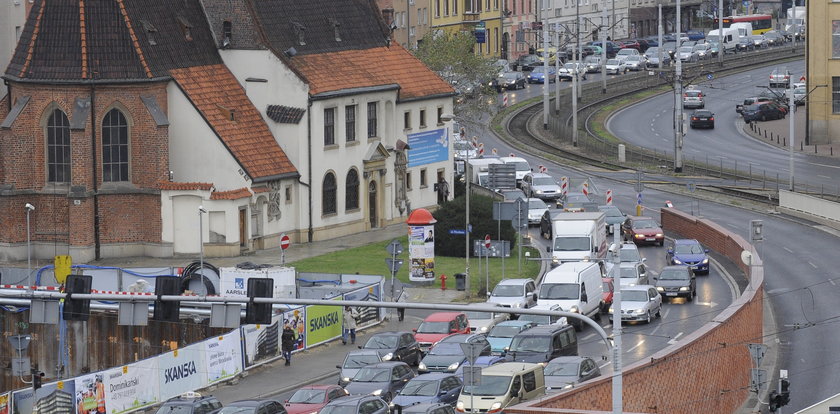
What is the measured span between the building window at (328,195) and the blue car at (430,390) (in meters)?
38.1

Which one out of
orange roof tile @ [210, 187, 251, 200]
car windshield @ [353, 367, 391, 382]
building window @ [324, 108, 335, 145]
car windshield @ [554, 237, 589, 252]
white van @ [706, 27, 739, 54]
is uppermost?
white van @ [706, 27, 739, 54]

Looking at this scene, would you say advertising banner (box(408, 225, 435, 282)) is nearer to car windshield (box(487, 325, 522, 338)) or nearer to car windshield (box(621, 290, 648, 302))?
car windshield (box(621, 290, 648, 302))

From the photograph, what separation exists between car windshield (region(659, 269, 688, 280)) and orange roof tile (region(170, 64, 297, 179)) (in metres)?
21.0

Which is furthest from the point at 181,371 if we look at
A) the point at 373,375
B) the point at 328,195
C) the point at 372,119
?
the point at 372,119

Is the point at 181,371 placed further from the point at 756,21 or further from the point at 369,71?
the point at 756,21

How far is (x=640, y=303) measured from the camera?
65875 millimetres

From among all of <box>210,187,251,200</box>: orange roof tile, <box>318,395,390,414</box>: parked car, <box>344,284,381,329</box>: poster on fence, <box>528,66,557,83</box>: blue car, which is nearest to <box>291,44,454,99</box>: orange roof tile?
<box>210,187,251,200</box>: orange roof tile

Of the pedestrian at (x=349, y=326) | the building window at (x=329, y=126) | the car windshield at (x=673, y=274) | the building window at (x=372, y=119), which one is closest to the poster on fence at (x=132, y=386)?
the pedestrian at (x=349, y=326)

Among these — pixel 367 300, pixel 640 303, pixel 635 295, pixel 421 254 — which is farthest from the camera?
pixel 421 254

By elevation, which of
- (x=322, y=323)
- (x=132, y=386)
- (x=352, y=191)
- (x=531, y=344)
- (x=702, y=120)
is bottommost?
(x=132, y=386)

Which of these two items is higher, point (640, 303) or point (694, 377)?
point (640, 303)

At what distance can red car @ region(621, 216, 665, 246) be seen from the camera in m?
84.8

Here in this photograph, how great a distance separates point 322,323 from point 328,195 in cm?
2417

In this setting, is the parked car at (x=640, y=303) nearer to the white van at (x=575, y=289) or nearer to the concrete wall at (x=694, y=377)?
the white van at (x=575, y=289)
